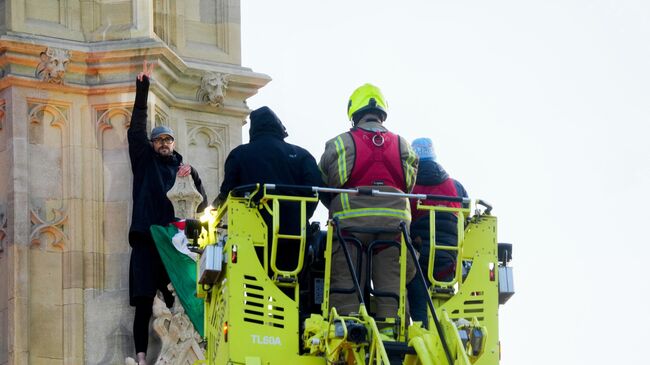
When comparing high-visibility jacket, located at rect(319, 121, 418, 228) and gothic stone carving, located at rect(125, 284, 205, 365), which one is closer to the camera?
high-visibility jacket, located at rect(319, 121, 418, 228)

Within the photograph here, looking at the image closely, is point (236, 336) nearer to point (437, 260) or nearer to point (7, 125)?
point (437, 260)

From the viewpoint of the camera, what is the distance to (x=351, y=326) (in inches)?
659

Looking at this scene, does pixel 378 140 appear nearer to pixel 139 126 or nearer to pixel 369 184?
pixel 369 184

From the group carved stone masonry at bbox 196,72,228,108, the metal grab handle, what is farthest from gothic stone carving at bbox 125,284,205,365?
the metal grab handle

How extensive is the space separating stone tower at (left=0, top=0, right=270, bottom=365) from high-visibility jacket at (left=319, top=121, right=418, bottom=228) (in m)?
5.66

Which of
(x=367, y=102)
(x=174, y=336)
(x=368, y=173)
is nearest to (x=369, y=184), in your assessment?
(x=368, y=173)

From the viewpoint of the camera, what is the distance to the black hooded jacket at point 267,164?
18.9m

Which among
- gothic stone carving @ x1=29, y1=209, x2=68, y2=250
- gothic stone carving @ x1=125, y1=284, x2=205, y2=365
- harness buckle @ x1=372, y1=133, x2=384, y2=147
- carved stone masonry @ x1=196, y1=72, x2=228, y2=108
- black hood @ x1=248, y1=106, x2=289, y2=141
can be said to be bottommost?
gothic stone carving @ x1=125, y1=284, x2=205, y2=365

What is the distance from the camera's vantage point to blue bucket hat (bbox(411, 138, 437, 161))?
20000mm

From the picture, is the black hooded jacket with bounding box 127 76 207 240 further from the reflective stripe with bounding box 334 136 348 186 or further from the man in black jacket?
the reflective stripe with bounding box 334 136 348 186

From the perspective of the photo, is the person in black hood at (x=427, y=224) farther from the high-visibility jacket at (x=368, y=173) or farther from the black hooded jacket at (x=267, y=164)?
the black hooded jacket at (x=267, y=164)

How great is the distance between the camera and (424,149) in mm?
20062

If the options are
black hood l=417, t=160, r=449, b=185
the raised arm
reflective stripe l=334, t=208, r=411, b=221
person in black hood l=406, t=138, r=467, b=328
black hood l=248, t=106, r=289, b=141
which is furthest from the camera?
the raised arm

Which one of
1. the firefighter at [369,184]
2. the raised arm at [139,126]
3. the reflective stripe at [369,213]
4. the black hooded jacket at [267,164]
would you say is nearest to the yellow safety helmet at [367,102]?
the firefighter at [369,184]
